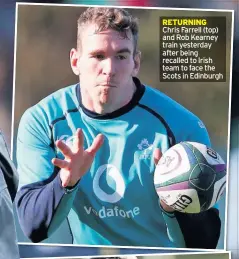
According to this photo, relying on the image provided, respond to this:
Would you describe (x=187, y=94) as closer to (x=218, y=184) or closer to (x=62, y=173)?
(x=218, y=184)

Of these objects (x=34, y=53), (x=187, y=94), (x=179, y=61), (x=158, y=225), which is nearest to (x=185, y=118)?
(x=187, y=94)

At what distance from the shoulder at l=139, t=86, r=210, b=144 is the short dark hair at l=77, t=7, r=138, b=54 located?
0.71 feet

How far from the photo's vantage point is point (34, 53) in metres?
2.39

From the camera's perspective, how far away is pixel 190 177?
7.33 feet

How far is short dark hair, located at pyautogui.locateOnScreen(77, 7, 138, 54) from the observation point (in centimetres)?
238

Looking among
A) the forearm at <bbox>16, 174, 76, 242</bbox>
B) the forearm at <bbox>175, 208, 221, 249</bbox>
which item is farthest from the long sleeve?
the forearm at <bbox>175, 208, 221, 249</bbox>

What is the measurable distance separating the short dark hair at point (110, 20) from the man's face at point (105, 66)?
0.02m

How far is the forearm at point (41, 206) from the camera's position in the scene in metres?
2.35

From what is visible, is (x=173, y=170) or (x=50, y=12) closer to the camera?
(x=173, y=170)

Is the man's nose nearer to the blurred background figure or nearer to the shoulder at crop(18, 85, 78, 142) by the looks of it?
the shoulder at crop(18, 85, 78, 142)

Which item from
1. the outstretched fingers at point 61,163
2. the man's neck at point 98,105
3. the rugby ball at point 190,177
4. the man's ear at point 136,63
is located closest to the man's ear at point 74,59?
the man's neck at point 98,105

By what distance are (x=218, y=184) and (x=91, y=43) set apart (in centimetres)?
80

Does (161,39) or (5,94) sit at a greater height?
(161,39)

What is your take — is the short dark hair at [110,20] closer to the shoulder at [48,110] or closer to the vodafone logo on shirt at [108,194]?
the shoulder at [48,110]
